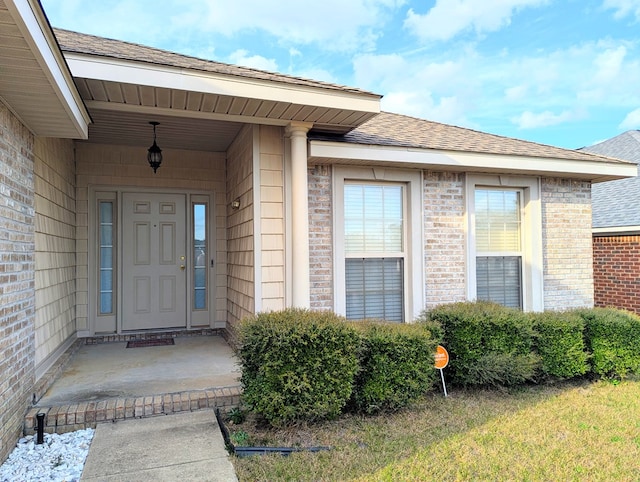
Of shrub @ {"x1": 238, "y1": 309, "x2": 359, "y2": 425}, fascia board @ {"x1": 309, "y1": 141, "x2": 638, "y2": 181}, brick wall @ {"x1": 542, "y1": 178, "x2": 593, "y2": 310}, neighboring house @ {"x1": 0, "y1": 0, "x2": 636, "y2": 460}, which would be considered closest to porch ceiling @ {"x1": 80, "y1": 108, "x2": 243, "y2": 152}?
neighboring house @ {"x1": 0, "y1": 0, "x2": 636, "y2": 460}

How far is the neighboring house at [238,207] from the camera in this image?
327 centimetres

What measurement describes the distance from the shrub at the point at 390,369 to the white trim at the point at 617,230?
6385 mm

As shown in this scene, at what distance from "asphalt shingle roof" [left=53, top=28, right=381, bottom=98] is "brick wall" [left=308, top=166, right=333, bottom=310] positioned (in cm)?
112

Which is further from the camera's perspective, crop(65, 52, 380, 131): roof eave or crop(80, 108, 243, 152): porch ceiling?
crop(80, 108, 243, 152): porch ceiling

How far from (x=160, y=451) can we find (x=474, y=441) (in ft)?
7.08

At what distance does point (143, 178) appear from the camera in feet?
19.0

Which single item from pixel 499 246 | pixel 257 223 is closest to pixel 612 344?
pixel 499 246

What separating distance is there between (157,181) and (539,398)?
5.24 meters

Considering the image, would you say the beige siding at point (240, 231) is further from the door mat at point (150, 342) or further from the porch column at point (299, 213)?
the door mat at point (150, 342)

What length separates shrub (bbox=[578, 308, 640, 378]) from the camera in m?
4.29

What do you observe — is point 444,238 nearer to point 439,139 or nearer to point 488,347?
point 439,139

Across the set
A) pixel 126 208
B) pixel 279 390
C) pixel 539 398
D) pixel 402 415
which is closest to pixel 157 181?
pixel 126 208

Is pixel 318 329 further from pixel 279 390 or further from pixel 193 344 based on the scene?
pixel 193 344

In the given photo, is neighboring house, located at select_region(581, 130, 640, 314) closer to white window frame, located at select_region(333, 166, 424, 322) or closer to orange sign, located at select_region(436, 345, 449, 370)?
white window frame, located at select_region(333, 166, 424, 322)
